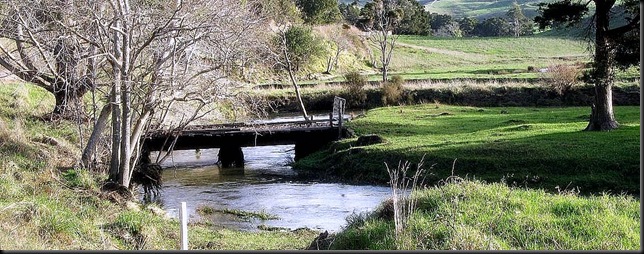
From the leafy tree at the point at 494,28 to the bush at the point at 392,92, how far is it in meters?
90.4

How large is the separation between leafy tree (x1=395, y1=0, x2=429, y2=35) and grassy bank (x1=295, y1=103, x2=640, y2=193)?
7661cm

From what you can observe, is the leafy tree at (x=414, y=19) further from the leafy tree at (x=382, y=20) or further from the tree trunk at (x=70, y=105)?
→ the tree trunk at (x=70, y=105)

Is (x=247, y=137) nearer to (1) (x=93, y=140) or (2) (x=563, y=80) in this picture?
(1) (x=93, y=140)

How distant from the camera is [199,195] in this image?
966 inches

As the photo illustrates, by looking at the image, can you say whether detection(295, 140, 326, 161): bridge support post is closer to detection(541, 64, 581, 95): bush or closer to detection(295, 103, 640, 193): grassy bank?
detection(295, 103, 640, 193): grassy bank

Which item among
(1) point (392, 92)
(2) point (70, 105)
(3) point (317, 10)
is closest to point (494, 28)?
(3) point (317, 10)

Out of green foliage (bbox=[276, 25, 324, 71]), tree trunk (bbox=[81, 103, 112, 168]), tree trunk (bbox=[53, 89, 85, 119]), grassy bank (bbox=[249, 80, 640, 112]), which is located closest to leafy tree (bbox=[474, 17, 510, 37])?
green foliage (bbox=[276, 25, 324, 71])

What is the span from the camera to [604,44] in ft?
90.9

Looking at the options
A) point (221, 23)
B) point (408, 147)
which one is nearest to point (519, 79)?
point (408, 147)

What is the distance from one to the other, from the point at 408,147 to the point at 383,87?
22.9 meters

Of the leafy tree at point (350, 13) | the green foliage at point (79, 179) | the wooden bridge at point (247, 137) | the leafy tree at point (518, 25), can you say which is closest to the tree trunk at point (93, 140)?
the green foliage at point (79, 179)

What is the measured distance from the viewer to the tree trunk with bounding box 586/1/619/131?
27203 millimetres

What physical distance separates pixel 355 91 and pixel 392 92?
125 inches

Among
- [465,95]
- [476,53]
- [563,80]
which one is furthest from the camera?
[476,53]
